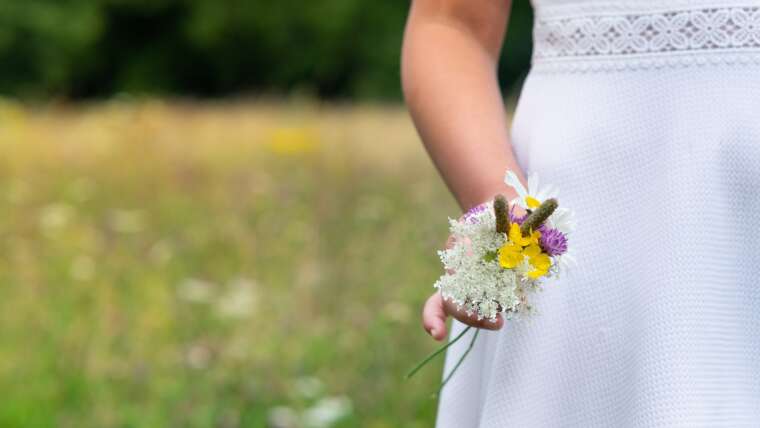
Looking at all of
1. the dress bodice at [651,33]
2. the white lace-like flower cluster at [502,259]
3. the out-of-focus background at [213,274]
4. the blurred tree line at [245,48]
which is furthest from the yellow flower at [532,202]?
the blurred tree line at [245,48]

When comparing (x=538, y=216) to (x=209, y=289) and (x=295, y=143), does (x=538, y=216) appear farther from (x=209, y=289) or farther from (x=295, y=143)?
(x=295, y=143)

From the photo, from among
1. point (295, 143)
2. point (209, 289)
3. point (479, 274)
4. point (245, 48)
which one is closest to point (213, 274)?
point (209, 289)

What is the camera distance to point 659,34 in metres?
1.17

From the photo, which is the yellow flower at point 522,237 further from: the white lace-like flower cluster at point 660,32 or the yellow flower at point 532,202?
the white lace-like flower cluster at point 660,32

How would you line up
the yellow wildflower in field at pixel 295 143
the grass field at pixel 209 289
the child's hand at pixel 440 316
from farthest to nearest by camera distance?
the yellow wildflower in field at pixel 295 143 < the grass field at pixel 209 289 < the child's hand at pixel 440 316

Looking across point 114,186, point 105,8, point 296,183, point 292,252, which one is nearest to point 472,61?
point 292,252

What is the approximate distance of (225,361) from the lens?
3.51 meters

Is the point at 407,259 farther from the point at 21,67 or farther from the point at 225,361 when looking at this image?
the point at 21,67

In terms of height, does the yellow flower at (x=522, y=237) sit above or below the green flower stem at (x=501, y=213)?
below

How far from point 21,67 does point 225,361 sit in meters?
21.4

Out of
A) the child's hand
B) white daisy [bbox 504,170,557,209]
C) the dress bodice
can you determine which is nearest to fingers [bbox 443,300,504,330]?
the child's hand

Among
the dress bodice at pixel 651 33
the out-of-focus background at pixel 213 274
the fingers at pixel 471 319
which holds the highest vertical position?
the dress bodice at pixel 651 33

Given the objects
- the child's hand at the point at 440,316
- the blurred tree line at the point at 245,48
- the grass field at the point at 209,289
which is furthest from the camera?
the blurred tree line at the point at 245,48

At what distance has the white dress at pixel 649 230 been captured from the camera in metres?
1.09
